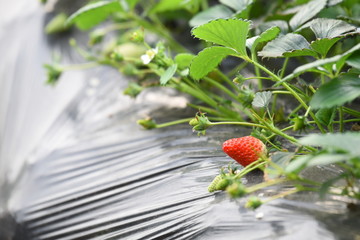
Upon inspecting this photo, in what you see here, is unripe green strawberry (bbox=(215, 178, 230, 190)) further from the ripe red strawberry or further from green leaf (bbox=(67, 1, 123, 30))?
green leaf (bbox=(67, 1, 123, 30))

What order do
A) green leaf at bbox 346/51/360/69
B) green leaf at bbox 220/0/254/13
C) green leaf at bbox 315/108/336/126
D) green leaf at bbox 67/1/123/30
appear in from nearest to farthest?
green leaf at bbox 346/51/360/69 → green leaf at bbox 315/108/336/126 → green leaf at bbox 220/0/254/13 → green leaf at bbox 67/1/123/30

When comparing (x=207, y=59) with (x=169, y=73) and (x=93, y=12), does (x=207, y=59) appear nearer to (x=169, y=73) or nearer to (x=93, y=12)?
(x=169, y=73)

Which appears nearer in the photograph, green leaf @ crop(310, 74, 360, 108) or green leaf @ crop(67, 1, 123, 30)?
green leaf @ crop(310, 74, 360, 108)

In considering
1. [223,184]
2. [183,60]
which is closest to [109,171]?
[183,60]

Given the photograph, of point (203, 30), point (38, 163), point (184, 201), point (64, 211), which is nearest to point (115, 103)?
point (38, 163)

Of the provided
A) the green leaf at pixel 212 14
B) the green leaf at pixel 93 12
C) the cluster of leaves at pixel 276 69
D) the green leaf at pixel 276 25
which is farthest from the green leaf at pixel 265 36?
the green leaf at pixel 93 12

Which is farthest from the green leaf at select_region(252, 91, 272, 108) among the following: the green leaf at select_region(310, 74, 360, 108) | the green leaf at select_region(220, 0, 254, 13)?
the green leaf at select_region(220, 0, 254, 13)
